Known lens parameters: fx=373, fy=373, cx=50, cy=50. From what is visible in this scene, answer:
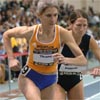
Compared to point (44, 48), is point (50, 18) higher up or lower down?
higher up

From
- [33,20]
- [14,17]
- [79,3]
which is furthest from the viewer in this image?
[79,3]

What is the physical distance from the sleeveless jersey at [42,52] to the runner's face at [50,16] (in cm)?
19

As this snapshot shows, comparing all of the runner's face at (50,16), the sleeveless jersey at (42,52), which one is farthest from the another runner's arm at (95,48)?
the runner's face at (50,16)

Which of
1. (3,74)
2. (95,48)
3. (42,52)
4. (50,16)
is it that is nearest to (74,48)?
(42,52)

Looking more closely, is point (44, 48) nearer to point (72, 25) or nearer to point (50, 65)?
point (50, 65)

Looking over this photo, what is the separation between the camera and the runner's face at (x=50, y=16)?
3.64 m

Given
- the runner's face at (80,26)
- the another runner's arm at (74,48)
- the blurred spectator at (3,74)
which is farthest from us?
the blurred spectator at (3,74)

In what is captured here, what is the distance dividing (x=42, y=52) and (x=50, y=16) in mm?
392

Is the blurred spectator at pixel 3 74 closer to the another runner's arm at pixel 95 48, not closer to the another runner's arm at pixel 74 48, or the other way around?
the another runner's arm at pixel 95 48

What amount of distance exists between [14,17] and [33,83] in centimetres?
861

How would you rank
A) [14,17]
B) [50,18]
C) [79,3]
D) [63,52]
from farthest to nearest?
1. [79,3]
2. [14,17]
3. [63,52]
4. [50,18]

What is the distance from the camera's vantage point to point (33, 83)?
382 cm

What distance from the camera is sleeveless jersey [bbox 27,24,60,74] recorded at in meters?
3.78

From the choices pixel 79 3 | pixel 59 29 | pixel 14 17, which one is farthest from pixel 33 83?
pixel 79 3
